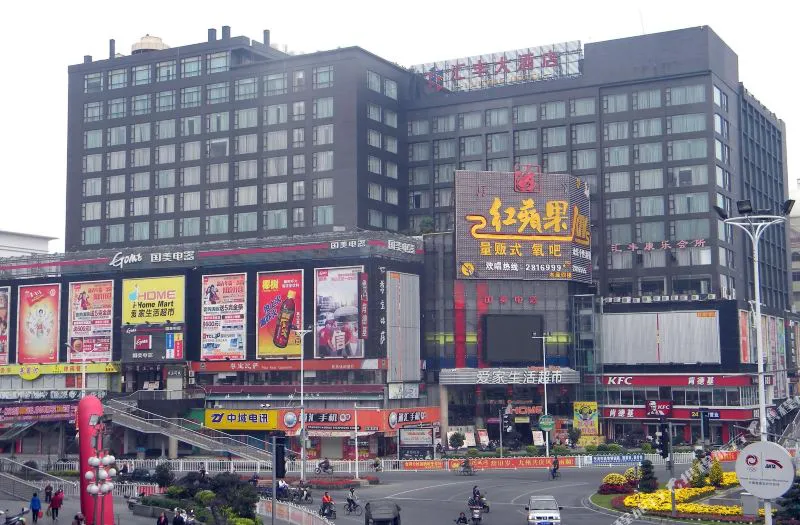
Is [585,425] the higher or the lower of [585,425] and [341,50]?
the lower

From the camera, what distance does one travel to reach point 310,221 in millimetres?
137875

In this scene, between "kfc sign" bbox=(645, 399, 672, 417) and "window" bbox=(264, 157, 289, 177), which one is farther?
"window" bbox=(264, 157, 289, 177)

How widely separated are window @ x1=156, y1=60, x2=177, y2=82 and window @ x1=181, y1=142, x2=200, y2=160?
9767 millimetres

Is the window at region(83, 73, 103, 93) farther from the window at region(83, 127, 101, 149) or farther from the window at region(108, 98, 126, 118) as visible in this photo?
the window at region(83, 127, 101, 149)

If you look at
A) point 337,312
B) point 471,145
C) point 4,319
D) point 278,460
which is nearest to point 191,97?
point 471,145

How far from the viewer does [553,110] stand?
5571 inches

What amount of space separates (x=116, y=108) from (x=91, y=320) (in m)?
38.7

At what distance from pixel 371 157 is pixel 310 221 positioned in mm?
11585

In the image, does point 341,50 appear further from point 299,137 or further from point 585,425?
point 585,425

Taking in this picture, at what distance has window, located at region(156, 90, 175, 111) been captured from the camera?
149212 millimetres

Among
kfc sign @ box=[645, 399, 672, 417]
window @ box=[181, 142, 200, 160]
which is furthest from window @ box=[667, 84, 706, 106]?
window @ box=[181, 142, 200, 160]

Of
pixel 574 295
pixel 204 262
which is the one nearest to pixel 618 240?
pixel 574 295

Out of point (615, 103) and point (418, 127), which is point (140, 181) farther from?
point (615, 103)

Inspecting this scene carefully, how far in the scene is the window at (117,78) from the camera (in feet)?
503
